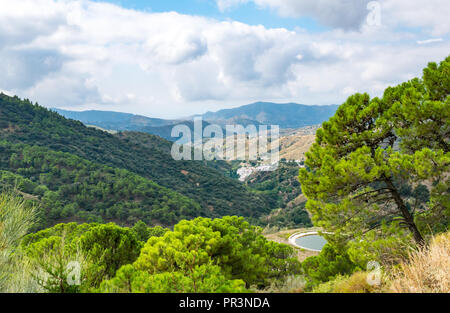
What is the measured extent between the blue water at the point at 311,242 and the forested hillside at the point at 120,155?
82.4 ft

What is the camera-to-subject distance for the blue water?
86.8 feet

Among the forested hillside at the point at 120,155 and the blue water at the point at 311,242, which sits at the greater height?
the forested hillside at the point at 120,155

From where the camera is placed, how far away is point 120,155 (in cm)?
6681

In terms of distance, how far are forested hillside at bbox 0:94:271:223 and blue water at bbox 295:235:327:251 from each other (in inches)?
989

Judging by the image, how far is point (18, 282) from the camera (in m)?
3.88

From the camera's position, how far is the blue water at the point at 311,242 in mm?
26447

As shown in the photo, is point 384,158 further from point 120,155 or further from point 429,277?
point 120,155

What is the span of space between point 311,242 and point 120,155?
52210 mm

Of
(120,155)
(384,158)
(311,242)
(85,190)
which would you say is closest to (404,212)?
(384,158)

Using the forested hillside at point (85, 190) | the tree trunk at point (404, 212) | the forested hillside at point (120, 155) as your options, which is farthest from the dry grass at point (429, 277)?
the forested hillside at point (120, 155)

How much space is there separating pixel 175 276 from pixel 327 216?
5.10 metres

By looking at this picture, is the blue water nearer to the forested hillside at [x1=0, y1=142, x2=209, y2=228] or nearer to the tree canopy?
the tree canopy

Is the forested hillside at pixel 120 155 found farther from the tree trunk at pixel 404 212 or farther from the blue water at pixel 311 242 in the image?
the tree trunk at pixel 404 212

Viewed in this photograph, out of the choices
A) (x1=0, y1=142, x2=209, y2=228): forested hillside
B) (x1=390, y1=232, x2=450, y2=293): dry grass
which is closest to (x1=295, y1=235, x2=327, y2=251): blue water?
(x1=0, y1=142, x2=209, y2=228): forested hillside
